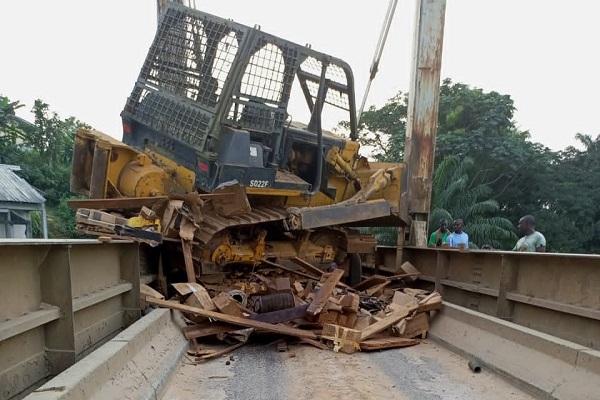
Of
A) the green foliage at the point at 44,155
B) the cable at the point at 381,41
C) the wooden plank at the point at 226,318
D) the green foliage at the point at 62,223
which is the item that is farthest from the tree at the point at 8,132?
the wooden plank at the point at 226,318

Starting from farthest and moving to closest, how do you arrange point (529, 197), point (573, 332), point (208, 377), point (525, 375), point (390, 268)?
1. point (529, 197)
2. point (390, 268)
3. point (573, 332)
4. point (208, 377)
5. point (525, 375)

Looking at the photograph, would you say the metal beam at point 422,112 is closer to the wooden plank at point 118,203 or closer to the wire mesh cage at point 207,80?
the wire mesh cage at point 207,80

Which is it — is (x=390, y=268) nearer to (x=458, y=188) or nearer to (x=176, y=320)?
(x=176, y=320)

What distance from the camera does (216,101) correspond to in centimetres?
553

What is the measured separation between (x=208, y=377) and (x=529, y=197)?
22.1m

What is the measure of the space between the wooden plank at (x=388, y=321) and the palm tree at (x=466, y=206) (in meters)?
12.5

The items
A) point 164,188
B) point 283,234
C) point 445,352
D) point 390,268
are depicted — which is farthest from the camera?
point 390,268

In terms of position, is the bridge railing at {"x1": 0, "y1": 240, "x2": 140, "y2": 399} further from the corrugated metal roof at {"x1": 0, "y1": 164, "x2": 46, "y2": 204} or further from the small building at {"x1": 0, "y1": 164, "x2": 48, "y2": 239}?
the corrugated metal roof at {"x1": 0, "y1": 164, "x2": 46, "y2": 204}

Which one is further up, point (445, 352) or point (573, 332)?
point (573, 332)

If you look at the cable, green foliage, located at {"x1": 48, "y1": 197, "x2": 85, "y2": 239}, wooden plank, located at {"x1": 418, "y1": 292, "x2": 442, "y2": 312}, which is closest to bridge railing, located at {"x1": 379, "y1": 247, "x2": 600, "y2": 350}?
wooden plank, located at {"x1": 418, "y1": 292, "x2": 442, "y2": 312}

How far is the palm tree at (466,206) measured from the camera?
17000mm

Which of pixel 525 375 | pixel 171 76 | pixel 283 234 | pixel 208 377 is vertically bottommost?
pixel 208 377

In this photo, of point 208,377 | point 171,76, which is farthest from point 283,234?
point 208,377

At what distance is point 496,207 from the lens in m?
17.5
